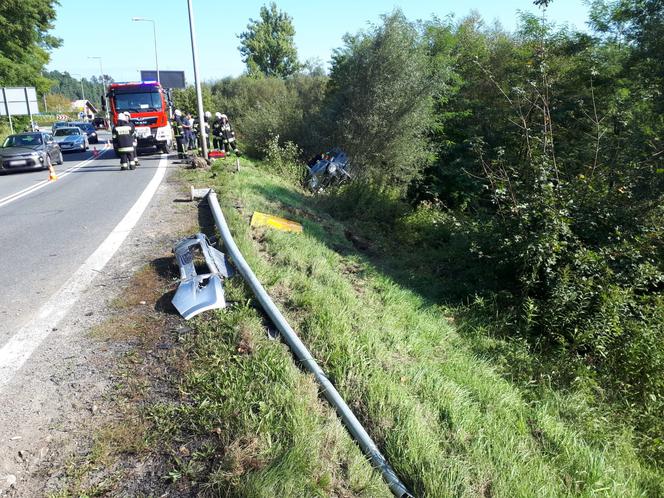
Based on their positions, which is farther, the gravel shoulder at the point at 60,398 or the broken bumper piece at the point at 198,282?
the broken bumper piece at the point at 198,282

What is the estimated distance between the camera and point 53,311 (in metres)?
4.30

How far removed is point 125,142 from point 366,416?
51.1ft

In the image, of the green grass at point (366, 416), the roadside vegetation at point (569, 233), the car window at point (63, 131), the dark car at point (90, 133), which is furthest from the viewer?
the dark car at point (90, 133)

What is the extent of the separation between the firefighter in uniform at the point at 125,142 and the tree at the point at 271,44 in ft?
126

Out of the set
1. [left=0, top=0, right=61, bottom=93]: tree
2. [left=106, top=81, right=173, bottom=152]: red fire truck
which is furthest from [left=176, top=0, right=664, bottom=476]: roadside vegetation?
[left=0, top=0, right=61, bottom=93]: tree

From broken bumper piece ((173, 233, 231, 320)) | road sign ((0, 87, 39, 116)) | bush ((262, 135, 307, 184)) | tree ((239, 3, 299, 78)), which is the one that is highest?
tree ((239, 3, 299, 78))

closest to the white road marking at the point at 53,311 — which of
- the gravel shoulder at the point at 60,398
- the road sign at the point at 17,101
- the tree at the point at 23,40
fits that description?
the gravel shoulder at the point at 60,398

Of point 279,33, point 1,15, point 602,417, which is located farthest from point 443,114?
point 279,33

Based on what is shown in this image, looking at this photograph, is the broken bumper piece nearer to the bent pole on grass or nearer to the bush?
the bent pole on grass

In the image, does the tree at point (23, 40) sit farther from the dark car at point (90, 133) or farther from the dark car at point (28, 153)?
the dark car at point (28, 153)

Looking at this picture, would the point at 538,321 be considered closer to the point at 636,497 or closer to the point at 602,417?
the point at 602,417

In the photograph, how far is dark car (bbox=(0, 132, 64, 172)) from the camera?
1784 centimetres

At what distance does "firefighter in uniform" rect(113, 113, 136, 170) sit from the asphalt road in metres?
1.09

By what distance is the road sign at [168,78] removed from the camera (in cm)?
3994
